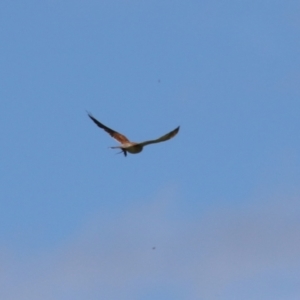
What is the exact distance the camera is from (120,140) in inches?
3329

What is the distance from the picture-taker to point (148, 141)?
81938 mm

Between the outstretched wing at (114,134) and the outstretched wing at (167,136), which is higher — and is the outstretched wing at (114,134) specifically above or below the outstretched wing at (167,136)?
above

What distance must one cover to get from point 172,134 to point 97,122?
592cm

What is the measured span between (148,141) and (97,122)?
472cm

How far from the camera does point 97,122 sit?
86125mm

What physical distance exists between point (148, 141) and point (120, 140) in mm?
2844

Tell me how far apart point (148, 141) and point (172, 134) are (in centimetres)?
132

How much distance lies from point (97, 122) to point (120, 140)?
1.96 m

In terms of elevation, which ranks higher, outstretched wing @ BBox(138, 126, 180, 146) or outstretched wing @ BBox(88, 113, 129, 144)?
outstretched wing @ BBox(88, 113, 129, 144)
